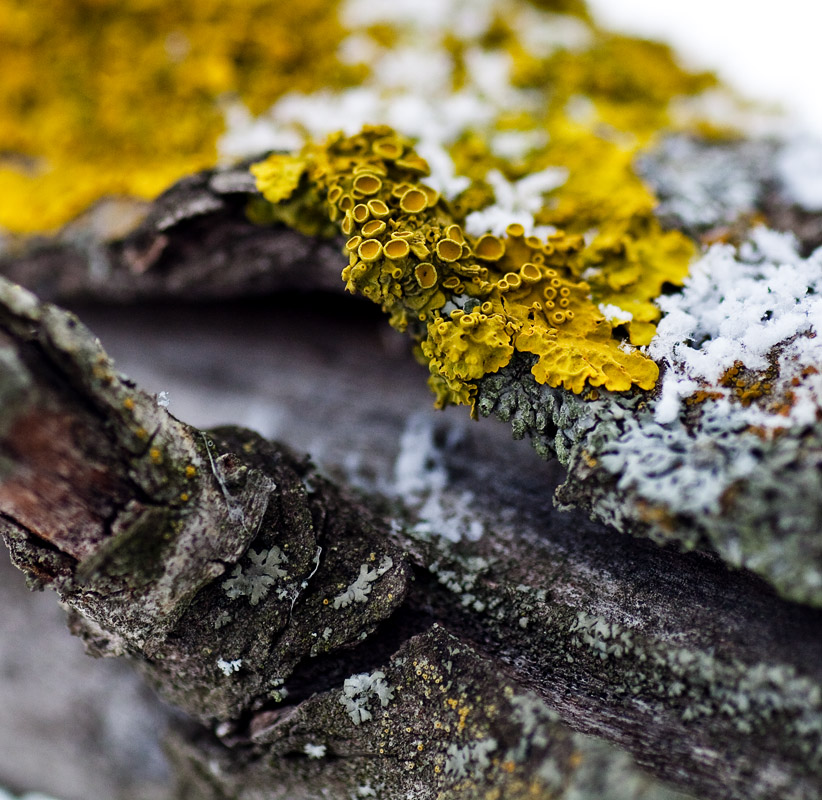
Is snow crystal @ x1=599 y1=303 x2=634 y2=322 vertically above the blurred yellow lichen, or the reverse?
the blurred yellow lichen

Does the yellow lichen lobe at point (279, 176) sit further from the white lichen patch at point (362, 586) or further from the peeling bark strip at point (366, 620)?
the white lichen patch at point (362, 586)

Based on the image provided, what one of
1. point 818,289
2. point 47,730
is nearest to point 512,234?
point 818,289

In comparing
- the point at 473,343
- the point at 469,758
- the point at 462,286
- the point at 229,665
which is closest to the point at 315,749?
the point at 229,665

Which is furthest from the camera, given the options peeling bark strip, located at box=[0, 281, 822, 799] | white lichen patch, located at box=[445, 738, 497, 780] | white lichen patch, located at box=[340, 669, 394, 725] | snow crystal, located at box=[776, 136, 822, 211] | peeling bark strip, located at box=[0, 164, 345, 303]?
snow crystal, located at box=[776, 136, 822, 211]

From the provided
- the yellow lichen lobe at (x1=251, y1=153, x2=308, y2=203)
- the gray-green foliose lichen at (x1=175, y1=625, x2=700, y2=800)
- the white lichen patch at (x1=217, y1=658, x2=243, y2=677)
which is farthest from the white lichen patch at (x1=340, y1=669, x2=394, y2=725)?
the yellow lichen lobe at (x1=251, y1=153, x2=308, y2=203)

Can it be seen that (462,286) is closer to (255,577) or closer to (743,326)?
(743,326)

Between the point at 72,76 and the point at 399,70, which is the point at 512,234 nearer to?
the point at 399,70

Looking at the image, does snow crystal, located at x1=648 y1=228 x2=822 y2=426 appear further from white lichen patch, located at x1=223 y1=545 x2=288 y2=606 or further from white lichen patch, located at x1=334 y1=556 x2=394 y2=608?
white lichen patch, located at x1=223 y1=545 x2=288 y2=606

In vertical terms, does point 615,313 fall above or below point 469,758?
above
